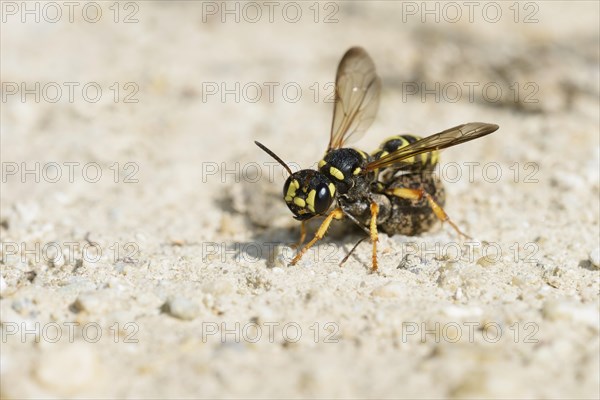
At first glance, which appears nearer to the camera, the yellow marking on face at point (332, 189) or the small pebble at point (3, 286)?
the small pebble at point (3, 286)

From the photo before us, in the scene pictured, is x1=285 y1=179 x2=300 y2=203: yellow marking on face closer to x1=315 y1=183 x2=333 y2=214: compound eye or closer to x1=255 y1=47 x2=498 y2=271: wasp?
x1=255 y1=47 x2=498 y2=271: wasp

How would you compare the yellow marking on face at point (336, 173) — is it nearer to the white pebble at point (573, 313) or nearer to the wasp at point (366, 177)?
the wasp at point (366, 177)

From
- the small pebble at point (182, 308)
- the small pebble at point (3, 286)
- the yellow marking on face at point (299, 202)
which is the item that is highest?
the yellow marking on face at point (299, 202)

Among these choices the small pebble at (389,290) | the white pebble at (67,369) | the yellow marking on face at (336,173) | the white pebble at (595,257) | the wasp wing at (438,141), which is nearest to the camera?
the white pebble at (67,369)

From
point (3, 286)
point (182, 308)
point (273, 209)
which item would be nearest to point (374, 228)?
point (273, 209)

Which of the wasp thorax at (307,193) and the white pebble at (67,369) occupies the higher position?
the wasp thorax at (307,193)

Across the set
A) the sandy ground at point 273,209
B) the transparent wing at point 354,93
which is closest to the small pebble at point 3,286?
the sandy ground at point 273,209
